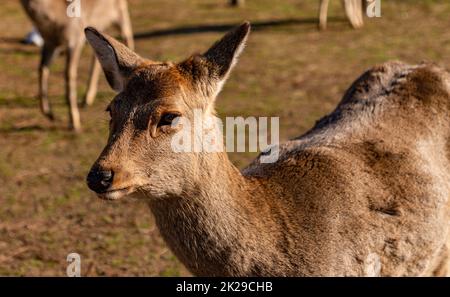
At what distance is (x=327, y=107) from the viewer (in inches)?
395

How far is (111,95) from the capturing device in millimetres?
10883

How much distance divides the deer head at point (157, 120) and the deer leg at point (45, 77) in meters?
5.38

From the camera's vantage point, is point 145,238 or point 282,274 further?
point 145,238

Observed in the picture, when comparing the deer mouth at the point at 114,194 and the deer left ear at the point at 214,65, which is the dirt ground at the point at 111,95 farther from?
the deer mouth at the point at 114,194

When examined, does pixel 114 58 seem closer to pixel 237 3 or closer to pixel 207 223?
pixel 207 223

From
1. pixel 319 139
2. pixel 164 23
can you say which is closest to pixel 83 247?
pixel 319 139

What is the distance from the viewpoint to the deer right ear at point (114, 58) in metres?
4.63

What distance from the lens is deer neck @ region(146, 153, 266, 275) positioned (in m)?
4.32

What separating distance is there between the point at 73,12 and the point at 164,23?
16.6ft

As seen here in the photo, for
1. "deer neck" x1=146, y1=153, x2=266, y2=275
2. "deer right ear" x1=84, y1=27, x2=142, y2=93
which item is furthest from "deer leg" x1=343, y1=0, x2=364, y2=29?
"deer neck" x1=146, y1=153, x2=266, y2=275

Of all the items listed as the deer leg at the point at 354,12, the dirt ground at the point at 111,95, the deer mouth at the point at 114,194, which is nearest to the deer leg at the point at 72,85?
the dirt ground at the point at 111,95

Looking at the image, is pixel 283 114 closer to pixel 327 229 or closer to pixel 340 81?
pixel 340 81
